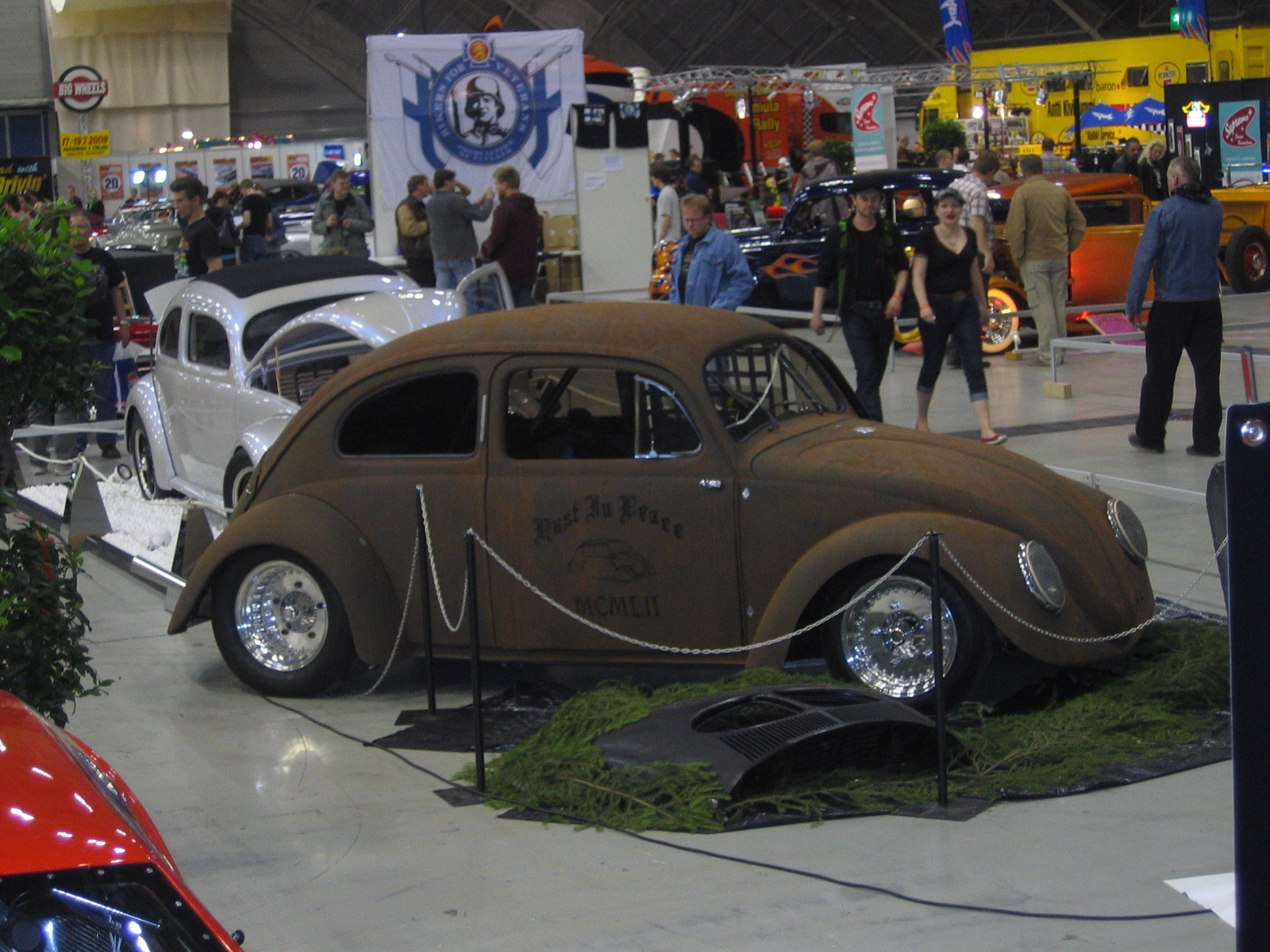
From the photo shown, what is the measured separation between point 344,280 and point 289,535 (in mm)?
4274

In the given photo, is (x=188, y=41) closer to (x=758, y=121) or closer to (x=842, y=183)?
(x=758, y=121)

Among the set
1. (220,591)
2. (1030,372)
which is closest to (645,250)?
(1030,372)

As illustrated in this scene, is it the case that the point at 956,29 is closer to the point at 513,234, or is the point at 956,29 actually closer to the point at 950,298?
the point at 513,234

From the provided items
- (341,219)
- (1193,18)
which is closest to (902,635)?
(341,219)

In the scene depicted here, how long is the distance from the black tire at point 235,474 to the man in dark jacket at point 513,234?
5750 mm

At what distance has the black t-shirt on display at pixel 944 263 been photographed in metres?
10.2

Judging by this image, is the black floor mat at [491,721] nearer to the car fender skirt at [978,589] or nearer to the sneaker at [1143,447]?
the car fender skirt at [978,589]

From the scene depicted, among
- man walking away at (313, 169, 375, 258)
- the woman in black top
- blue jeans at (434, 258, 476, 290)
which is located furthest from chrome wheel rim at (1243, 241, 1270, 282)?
man walking away at (313, 169, 375, 258)

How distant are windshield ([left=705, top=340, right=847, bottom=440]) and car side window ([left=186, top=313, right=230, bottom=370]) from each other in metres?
4.64

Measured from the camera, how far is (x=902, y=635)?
5.62 meters

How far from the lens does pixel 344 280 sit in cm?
1026

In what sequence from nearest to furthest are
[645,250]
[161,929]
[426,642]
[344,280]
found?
[161,929] → [426,642] → [344,280] → [645,250]

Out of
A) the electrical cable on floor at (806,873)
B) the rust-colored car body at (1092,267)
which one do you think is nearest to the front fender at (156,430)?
the electrical cable on floor at (806,873)

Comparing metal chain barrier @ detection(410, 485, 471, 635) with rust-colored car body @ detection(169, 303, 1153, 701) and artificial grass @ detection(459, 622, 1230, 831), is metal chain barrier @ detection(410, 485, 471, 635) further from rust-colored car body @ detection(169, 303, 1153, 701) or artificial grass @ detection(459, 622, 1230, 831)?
artificial grass @ detection(459, 622, 1230, 831)
